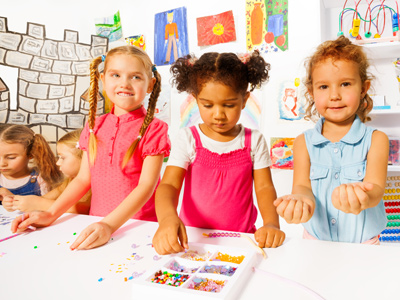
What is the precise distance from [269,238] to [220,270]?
0.41ft

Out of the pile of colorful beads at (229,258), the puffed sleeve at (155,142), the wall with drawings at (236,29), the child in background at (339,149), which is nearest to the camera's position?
the pile of colorful beads at (229,258)

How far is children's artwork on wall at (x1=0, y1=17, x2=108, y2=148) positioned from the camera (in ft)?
3.29

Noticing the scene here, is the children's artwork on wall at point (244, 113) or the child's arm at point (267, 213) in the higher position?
the children's artwork on wall at point (244, 113)

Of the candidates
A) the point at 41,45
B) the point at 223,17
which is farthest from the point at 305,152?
the point at 41,45

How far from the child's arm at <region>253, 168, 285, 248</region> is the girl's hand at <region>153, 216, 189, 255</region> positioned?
0.13 meters

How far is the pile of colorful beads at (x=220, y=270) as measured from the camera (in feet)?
1.46

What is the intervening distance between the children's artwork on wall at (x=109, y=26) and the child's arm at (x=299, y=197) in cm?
85

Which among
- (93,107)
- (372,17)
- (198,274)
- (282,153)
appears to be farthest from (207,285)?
(372,17)

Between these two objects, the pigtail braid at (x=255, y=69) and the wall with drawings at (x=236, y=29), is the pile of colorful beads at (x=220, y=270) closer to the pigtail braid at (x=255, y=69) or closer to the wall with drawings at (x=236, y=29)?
the pigtail braid at (x=255, y=69)

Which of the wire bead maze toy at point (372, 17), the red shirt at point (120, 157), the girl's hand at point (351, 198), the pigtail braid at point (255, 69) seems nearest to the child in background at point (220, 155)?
the pigtail braid at point (255, 69)

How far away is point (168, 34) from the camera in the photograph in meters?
1.21

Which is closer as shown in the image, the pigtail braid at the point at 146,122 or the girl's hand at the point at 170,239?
the girl's hand at the point at 170,239

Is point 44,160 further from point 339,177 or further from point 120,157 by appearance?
point 339,177

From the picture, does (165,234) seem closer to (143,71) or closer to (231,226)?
(231,226)
